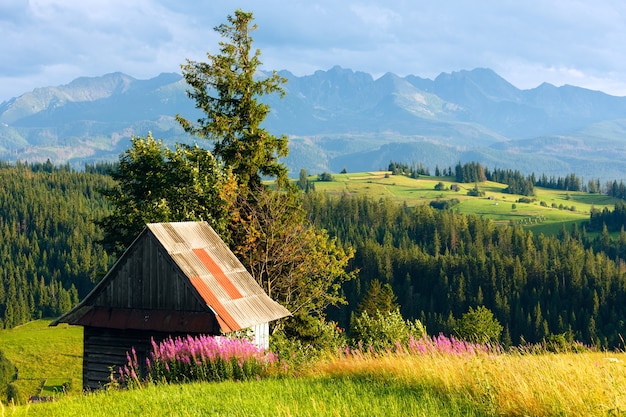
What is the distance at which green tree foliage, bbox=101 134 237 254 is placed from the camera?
29875 millimetres

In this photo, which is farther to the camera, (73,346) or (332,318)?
(332,318)

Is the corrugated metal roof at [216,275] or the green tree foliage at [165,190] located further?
the green tree foliage at [165,190]

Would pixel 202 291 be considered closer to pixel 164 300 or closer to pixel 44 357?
pixel 164 300

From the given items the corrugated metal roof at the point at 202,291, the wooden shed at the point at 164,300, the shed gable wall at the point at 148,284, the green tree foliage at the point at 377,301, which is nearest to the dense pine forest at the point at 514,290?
the green tree foliage at the point at 377,301

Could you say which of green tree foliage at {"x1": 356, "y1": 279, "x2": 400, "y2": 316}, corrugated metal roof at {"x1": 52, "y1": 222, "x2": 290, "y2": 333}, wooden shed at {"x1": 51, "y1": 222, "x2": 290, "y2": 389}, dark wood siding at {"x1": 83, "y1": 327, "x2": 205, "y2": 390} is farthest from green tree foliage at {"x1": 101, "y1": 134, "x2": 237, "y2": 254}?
green tree foliage at {"x1": 356, "y1": 279, "x2": 400, "y2": 316}

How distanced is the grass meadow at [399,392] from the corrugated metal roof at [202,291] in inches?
299

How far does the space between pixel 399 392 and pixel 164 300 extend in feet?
42.1

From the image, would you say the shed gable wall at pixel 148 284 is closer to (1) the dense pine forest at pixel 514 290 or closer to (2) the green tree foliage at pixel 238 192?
(2) the green tree foliage at pixel 238 192

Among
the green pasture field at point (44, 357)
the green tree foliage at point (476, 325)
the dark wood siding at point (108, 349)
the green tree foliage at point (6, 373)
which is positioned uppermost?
the dark wood siding at point (108, 349)

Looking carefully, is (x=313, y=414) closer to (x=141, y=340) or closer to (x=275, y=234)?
(x=141, y=340)

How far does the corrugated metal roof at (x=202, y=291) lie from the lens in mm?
20781

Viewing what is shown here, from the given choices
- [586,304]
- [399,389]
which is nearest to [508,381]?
[399,389]

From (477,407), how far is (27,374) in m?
113

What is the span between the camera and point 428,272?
173 meters
